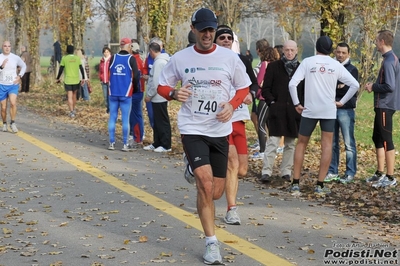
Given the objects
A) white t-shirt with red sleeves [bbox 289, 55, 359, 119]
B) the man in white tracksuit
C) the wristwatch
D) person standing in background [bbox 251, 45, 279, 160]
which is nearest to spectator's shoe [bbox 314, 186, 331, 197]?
the man in white tracksuit

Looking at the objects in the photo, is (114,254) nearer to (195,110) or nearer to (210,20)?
(195,110)

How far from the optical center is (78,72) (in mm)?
23234

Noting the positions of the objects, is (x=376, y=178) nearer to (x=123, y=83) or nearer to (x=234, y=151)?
(x=234, y=151)

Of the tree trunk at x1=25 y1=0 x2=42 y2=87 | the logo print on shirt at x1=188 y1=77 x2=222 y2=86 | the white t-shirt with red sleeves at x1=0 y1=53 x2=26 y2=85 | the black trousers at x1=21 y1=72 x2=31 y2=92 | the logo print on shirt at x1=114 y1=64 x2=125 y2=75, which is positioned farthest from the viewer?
the tree trunk at x1=25 y1=0 x2=42 y2=87

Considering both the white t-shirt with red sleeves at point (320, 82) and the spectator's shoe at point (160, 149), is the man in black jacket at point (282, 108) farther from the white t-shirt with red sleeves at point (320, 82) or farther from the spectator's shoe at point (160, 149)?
the spectator's shoe at point (160, 149)

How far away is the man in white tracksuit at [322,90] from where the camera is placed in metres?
11.0

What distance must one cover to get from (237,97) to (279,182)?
474 centimetres

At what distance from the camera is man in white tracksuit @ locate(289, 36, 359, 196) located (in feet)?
36.0

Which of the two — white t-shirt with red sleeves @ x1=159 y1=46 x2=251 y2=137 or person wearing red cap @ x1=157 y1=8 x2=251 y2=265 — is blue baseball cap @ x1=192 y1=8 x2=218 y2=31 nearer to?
person wearing red cap @ x1=157 y1=8 x2=251 y2=265

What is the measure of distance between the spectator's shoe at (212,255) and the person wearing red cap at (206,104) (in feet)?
0.22

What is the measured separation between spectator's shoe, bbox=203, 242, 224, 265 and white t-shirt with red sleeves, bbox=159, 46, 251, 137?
1.00 metres

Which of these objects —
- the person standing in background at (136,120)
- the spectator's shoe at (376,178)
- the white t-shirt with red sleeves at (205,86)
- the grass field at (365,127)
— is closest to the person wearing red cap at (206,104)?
the white t-shirt with red sleeves at (205,86)

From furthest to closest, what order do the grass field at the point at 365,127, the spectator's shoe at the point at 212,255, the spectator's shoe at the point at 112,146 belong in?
the grass field at the point at 365,127 → the spectator's shoe at the point at 112,146 → the spectator's shoe at the point at 212,255

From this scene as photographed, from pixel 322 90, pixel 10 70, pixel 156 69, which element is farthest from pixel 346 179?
pixel 10 70
